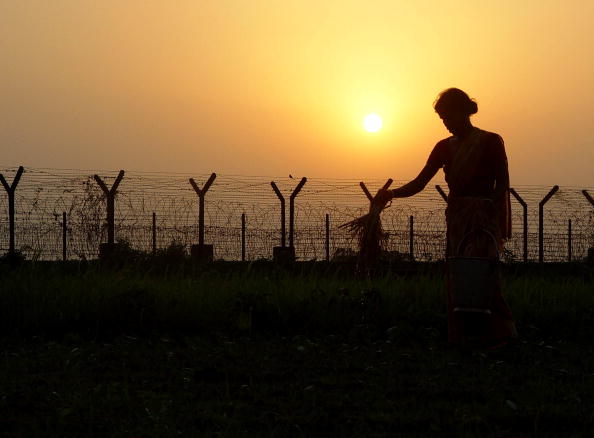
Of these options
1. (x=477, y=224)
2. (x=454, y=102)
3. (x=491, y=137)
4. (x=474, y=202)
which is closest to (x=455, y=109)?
(x=454, y=102)

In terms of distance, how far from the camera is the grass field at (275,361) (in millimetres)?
4418

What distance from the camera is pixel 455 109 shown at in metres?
7.24

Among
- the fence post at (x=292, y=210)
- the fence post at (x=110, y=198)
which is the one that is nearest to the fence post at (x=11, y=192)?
the fence post at (x=110, y=198)

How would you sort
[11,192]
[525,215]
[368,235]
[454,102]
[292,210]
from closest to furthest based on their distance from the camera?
[454,102], [368,235], [11,192], [292,210], [525,215]

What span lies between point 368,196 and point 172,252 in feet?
13.3

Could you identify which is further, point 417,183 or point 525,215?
point 525,215

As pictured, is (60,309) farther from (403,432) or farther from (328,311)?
(403,432)

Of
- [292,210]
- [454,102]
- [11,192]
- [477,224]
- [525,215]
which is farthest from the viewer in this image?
[525,215]

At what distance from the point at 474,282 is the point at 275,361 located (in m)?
1.54

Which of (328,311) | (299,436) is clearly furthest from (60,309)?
(299,436)

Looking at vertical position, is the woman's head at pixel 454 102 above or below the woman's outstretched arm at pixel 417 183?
above

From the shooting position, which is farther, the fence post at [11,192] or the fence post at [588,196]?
the fence post at [588,196]

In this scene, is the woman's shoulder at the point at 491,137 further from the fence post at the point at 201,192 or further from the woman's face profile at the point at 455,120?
the fence post at the point at 201,192

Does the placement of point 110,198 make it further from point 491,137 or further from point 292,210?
point 491,137
